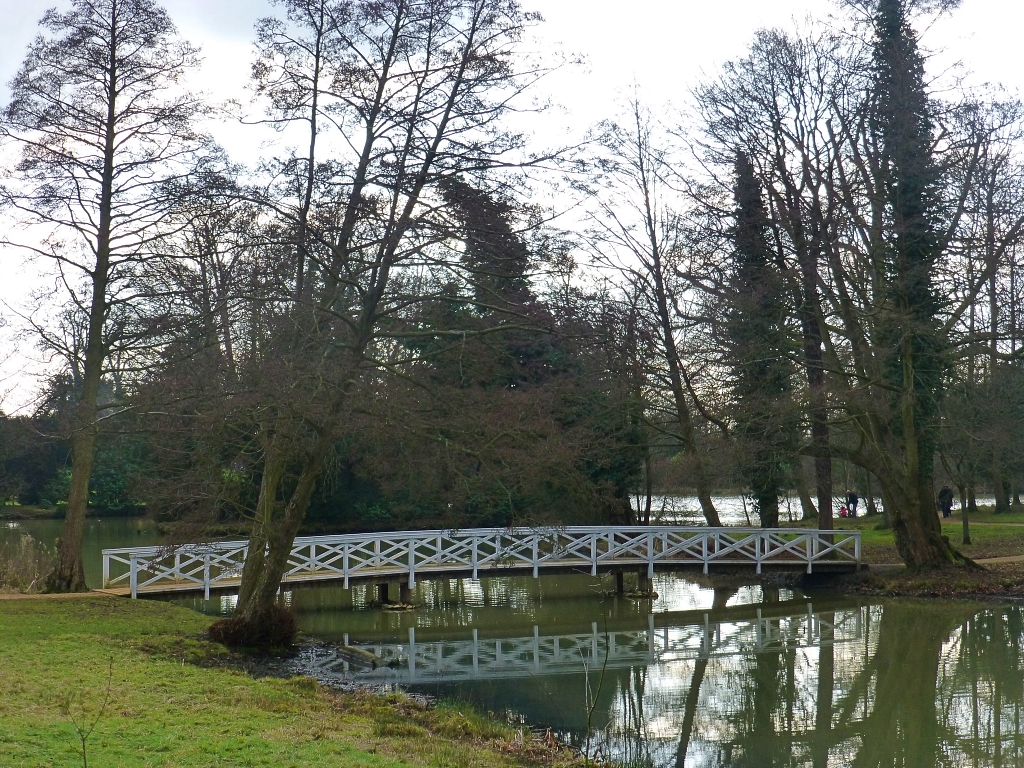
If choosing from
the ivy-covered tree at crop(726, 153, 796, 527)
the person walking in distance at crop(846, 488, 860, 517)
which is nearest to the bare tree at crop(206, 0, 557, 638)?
the ivy-covered tree at crop(726, 153, 796, 527)

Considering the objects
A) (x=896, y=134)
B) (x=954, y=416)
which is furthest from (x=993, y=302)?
(x=896, y=134)

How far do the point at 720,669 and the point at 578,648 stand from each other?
2462mm

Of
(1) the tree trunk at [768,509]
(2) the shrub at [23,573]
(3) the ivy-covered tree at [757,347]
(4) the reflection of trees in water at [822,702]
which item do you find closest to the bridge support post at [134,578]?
(2) the shrub at [23,573]

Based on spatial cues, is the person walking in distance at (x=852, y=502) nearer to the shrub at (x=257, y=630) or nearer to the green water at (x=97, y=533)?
the green water at (x=97, y=533)

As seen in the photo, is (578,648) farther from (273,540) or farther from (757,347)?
(757,347)

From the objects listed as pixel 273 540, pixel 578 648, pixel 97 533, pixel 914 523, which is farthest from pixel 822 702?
pixel 97 533

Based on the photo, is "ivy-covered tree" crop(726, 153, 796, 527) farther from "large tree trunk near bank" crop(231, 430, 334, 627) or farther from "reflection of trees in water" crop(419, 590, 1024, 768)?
"large tree trunk near bank" crop(231, 430, 334, 627)

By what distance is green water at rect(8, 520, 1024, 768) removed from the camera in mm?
9023

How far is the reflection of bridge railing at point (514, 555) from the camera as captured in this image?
17547 millimetres

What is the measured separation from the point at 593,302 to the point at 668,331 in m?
2.59

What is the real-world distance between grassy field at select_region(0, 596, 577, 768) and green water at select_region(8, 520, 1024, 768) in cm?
117

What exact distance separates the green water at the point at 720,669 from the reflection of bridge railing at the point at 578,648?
0.15ft

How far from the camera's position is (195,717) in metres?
7.04

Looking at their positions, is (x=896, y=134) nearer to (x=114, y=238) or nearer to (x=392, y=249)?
(x=392, y=249)
